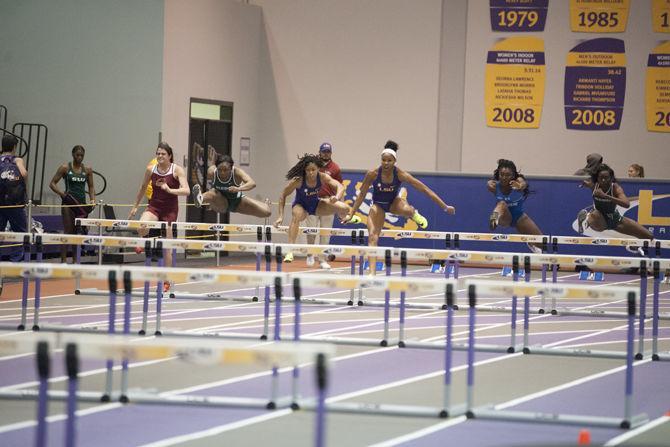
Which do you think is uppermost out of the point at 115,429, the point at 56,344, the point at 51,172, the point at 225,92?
the point at 225,92

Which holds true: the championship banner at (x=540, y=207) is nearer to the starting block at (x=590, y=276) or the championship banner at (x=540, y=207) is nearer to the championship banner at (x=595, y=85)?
the starting block at (x=590, y=276)

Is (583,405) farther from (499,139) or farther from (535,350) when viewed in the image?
(499,139)

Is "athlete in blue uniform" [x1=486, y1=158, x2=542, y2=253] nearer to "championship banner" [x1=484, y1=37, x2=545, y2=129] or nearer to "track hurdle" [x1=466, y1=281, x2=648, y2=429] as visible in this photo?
"championship banner" [x1=484, y1=37, x2=545, y2=129]

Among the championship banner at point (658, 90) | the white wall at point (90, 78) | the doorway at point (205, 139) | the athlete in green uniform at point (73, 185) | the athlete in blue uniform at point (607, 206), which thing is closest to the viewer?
the athlete in blue uniform at point (607, 206)

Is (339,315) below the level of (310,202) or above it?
below

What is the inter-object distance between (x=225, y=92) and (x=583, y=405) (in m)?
17.0

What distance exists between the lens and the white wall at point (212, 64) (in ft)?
73.8

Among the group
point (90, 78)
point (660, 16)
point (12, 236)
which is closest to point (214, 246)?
point (12, 236)

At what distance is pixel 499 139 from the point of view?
25.2 meters

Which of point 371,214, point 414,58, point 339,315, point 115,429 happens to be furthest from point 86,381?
point 414,58

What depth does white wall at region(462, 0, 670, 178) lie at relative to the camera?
80.6 ft

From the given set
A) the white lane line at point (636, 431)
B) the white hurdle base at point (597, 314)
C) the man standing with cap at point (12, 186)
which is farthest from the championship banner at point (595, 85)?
the white lane line at point (636, 431)

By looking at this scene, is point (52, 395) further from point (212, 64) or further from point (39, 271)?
point (212, 64)

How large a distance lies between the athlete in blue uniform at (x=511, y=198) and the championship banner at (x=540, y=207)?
3249 millimetres
